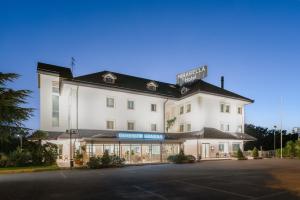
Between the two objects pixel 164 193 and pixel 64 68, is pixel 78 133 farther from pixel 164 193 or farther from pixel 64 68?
pixel 164 193

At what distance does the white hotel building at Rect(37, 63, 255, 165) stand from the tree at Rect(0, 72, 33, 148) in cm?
578

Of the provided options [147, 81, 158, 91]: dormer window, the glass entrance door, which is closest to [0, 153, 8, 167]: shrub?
[147, 81, 158, 91]: dormer window

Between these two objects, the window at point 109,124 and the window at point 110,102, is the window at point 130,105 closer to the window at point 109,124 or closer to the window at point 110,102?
the window at point 110,102

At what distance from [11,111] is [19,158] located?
4.63 metres

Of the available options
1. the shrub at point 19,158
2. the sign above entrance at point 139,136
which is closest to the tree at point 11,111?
the shrub at point 19,158

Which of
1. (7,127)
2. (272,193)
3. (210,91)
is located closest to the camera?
(272,193)

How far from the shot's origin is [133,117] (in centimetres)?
3841

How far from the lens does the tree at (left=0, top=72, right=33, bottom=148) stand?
26.8 meters

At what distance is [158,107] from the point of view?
4081 centimetres

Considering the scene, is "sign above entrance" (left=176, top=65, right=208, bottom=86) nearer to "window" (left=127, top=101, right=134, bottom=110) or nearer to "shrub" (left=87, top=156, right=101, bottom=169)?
"window" (left=127, top=101, right=134, bottom=110)

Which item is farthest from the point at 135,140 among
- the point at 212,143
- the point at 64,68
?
the point at 64,68

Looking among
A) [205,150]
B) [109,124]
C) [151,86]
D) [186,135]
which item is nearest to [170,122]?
[186,135]

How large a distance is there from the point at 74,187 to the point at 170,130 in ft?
95.0

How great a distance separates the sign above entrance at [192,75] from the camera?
46.1m
